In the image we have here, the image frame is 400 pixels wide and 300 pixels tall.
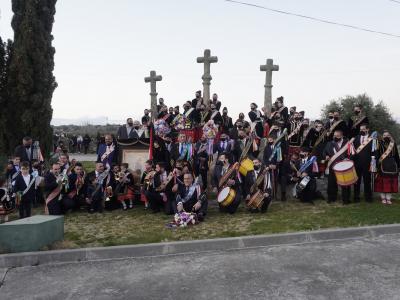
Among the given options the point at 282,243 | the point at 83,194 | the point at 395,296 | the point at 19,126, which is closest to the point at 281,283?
the point at 395,296

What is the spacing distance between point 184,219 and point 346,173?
13.9ft

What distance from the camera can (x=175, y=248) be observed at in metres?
7.00

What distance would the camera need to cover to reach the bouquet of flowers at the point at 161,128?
41.7ft

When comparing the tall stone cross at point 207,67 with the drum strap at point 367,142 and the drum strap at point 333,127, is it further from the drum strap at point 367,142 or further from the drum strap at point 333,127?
the drum strap at point 367,142

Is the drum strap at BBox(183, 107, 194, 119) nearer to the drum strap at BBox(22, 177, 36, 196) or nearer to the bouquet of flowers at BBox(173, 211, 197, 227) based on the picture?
the bouquet of flowers at BBox(173, 211, 197, 227)

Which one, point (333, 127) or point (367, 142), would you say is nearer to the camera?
point (367, 142)

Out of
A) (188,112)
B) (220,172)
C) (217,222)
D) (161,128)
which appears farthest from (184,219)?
(188,112)

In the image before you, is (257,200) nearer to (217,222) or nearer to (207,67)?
(217,222)

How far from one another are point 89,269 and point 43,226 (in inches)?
53.0

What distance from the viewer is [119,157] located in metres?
12.4

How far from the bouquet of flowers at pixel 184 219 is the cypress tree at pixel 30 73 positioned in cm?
948

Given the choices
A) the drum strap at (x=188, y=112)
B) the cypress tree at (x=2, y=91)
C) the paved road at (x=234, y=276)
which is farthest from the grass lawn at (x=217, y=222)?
the cypress tree at (x=2, y=91)

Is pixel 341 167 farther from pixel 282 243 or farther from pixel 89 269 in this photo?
pixel 89 269

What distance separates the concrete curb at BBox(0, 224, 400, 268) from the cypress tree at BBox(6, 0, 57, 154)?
9.81m
